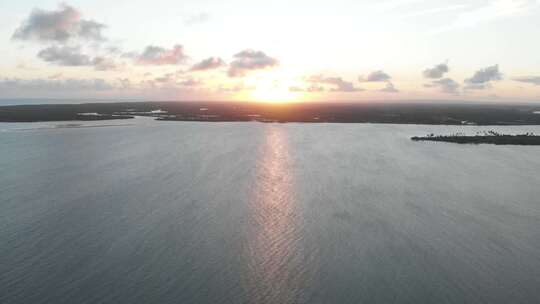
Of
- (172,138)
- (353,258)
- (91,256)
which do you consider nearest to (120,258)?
(91,256)

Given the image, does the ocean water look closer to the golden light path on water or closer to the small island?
the golden light path on water

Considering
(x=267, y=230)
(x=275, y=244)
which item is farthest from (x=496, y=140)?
(x=275, y=244)

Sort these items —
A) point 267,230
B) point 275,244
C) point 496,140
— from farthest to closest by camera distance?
1. point 496,140
2. point 267,230
3. point 275,244

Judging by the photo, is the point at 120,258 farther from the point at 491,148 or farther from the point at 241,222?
the point at 491,148

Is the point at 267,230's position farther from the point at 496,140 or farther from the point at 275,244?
the point at 496,140

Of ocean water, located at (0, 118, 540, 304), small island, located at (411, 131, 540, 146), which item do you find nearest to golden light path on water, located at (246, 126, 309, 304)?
ocean water, located at (0, 118, 540, 304)
